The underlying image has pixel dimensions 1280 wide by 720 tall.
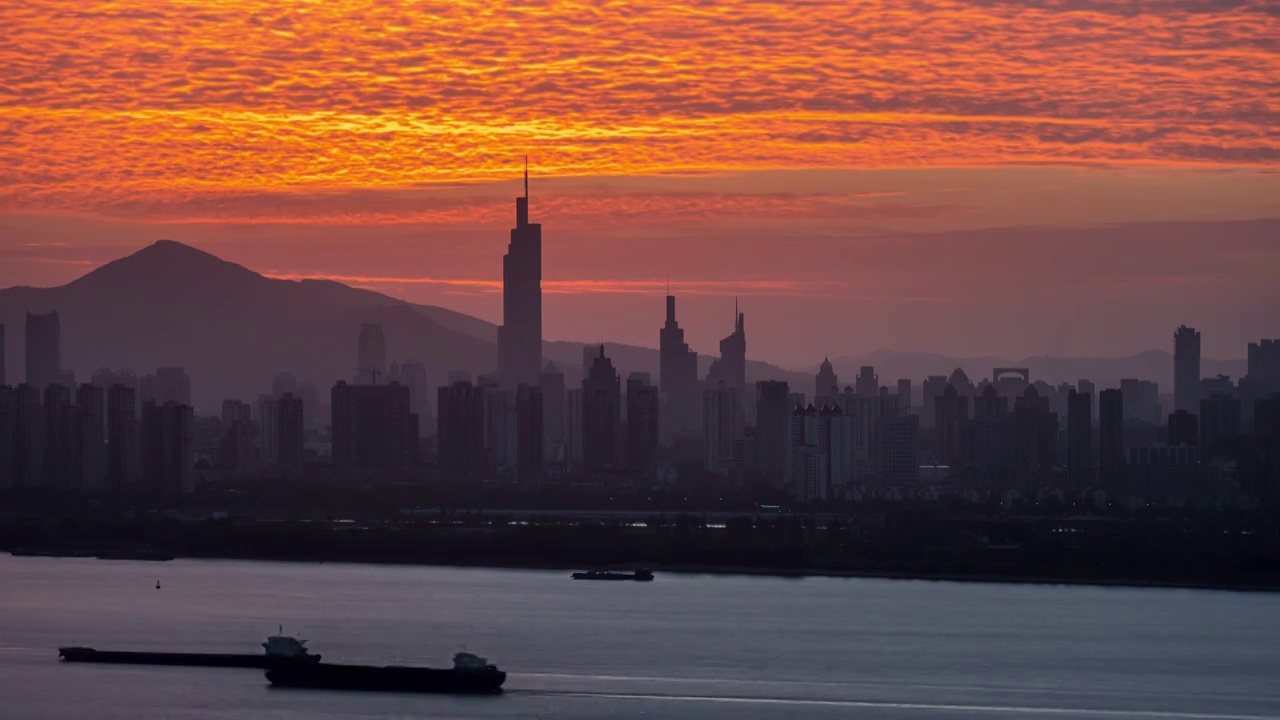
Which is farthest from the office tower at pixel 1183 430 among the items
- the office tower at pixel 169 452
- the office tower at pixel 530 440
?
the office tower at pixel 169 452

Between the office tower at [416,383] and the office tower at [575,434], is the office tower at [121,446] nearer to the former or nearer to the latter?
the office tower at [575,434]

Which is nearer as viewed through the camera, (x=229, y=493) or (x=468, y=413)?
(x=229, y=493)

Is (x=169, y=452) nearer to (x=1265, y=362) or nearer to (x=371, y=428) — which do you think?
(x=371, y=428)

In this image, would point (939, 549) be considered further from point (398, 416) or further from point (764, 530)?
point (398, 416)

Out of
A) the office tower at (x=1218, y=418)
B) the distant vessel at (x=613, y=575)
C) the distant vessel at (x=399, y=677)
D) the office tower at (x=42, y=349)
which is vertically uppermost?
the office tower at (x=42, y=349)

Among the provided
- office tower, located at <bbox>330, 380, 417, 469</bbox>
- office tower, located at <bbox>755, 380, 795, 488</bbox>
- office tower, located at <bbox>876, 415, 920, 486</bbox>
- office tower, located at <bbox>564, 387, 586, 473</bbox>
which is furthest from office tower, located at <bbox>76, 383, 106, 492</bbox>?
office tower, located at <bbox>876, 415, 920, 486</bbox>

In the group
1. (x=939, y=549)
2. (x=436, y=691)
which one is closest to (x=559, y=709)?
(x=436, y=691)

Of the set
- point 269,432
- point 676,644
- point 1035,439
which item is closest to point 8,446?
point 269,432
